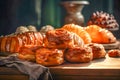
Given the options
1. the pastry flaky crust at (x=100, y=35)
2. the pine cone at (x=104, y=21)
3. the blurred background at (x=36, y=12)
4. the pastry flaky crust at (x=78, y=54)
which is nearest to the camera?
the pastry flaky crust at (x=78, y=54)

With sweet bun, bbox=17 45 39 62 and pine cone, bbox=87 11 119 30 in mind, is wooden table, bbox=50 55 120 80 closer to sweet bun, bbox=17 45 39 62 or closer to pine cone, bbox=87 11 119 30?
sweet bun, bbox=17 45 39 62

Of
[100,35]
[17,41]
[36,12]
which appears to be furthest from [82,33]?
[36,12]

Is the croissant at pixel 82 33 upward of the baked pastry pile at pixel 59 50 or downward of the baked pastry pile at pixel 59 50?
upward

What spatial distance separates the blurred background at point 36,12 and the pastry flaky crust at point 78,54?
284 cm

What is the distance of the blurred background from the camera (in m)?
4.71

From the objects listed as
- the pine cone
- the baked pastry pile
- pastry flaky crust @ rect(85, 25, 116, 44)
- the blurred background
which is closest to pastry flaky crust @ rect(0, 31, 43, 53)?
the baked pastry pile

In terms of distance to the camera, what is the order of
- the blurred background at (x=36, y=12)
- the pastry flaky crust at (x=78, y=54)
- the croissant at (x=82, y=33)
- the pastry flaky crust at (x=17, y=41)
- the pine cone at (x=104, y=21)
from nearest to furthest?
the pastry flaky crust at (x=78, y=54) → the pastry flaky crust at (x=17, y=41) → the croissant at (x=82, y=33) → the pine cone at (x=104, y=21) → the blurred background at (x=36, y=12)

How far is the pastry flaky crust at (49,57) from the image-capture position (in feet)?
6.03

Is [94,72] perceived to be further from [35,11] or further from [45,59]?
[35,11]

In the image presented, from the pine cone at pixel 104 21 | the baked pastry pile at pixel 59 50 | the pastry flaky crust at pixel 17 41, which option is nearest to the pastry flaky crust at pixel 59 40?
the baked pastry pile at pixel 59 50

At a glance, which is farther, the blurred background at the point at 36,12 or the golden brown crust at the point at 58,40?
the blurred background at the point at 36,12

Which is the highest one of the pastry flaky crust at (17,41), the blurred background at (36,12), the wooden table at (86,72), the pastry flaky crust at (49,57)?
the blurred background at (36,12)

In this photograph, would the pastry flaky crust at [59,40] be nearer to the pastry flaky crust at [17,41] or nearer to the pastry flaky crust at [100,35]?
the pastry flaky crust at [17,41]

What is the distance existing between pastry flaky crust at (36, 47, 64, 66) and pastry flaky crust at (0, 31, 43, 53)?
433 mm
